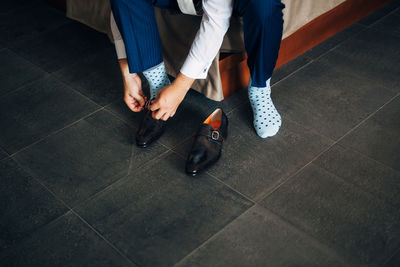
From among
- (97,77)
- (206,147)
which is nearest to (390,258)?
(206,147)

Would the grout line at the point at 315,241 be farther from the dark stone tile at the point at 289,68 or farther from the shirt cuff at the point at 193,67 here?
the dark stone tile at the point at 289,68

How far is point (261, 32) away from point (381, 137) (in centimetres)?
47

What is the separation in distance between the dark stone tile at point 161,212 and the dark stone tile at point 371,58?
729 millimetres

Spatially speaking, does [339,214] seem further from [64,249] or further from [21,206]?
[21,206]

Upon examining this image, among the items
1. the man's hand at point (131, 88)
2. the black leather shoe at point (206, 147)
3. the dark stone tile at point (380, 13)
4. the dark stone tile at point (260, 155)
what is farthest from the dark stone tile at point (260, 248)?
the dark stone tile at point (380, 13)

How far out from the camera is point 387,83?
58.6 inches

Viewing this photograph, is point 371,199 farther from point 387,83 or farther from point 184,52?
point 184,52

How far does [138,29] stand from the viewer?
4.09 ft

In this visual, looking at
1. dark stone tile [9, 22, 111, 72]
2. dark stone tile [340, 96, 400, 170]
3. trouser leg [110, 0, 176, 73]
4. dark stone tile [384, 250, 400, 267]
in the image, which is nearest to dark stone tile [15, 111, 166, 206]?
trouser leg [110, 0, 176, 73]

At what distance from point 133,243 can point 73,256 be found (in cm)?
14

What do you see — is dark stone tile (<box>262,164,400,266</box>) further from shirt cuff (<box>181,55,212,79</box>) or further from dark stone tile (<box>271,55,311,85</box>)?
dark stone tile (<box>271,55,311,85</box>)

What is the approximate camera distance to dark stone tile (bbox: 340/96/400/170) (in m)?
1.21

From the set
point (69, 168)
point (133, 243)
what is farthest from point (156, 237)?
point (69, 168)

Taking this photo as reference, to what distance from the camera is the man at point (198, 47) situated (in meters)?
1.12
